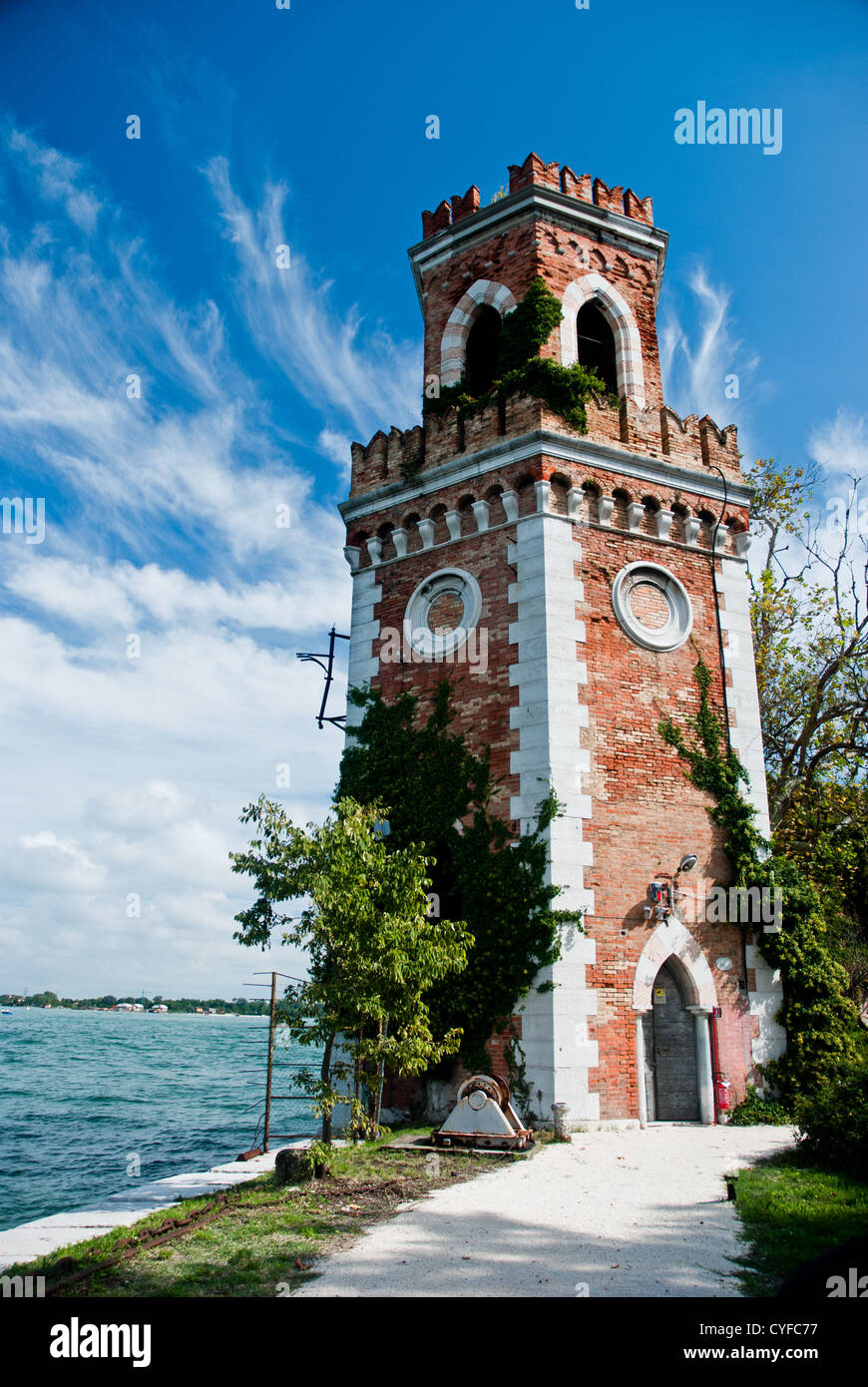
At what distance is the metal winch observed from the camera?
35.4 feet

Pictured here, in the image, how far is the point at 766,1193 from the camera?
27.8ft

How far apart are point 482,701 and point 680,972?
5.18m

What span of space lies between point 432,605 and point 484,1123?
8.46m

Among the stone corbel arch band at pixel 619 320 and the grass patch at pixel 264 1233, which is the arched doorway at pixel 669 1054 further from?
the stone corbel arch band at pixel 619 320

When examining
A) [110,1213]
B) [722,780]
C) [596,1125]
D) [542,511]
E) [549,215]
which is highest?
[549,215]

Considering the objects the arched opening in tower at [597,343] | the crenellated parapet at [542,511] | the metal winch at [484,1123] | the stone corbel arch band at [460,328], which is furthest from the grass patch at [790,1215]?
the stone corbel arch band at [460,328]

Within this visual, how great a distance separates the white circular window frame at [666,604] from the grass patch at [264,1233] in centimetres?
826

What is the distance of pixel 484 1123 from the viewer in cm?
1102

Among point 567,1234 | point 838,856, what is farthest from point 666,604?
point 567,1234

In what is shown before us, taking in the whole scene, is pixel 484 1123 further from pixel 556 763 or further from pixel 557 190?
pixel 557 190

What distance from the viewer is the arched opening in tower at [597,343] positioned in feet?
58.3
